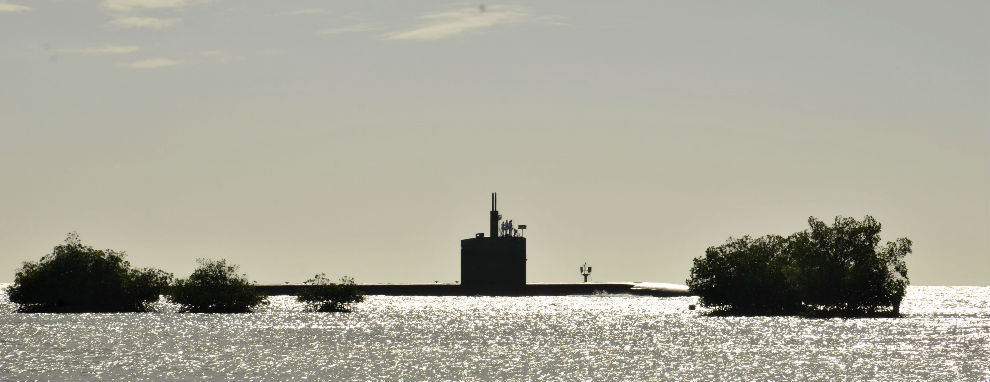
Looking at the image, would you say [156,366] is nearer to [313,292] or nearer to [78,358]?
[78,358]

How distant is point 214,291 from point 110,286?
10.1 m

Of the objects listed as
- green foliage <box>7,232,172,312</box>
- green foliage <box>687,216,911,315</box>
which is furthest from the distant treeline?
green foliage <box>687,216,911,315</box>

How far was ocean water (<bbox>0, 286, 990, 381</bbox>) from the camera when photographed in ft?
250

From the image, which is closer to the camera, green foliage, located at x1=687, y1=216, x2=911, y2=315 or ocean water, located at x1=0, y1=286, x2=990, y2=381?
ocean water, located at x1=0, y1=286, x2=990, y2=381

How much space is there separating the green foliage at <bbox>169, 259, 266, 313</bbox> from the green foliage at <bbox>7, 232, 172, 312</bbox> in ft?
8.74

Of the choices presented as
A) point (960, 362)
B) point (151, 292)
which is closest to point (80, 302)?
point (151, 292)

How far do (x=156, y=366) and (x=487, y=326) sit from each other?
5946 centimetres

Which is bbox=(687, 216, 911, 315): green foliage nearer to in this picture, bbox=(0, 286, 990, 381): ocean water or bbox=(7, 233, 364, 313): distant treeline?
bbox=(0, 286, 990, 381): ocean water

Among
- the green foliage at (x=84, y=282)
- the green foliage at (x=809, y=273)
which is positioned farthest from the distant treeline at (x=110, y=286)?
the green foliage at (x=809, y=273)

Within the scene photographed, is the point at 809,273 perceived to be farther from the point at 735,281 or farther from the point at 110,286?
the point at 110,286

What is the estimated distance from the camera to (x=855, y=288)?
127562mm

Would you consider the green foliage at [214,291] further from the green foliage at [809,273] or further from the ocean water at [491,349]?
the green foliage at [809,273]

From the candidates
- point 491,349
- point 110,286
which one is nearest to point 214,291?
point 110,286

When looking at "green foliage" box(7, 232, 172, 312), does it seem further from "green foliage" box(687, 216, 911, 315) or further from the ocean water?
"green foliage" box(687, 216, 911, 315)
